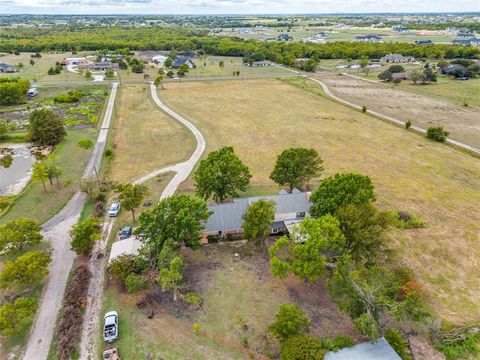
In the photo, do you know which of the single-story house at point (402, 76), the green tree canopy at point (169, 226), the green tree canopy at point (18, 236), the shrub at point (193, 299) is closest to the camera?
the shrub at point (193, 299)

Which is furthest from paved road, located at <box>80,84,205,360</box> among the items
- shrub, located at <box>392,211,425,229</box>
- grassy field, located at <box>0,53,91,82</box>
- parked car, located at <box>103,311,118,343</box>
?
grassy field, located at <box>0,53,91,82</box>

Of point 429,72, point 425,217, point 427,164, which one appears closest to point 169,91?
point 427,164

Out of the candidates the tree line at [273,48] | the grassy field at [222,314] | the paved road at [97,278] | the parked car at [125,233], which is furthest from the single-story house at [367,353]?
the tree line at [273,48]

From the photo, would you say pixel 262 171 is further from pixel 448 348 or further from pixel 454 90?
pixel 454 90

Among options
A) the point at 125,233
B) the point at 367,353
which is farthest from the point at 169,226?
the point at 367,353

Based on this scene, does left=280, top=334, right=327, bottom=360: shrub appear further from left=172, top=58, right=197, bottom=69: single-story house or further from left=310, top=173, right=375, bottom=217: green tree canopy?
left=172, top=58, right=197, bottom=69: single-story house

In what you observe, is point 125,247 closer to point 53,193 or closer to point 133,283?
point 133,283

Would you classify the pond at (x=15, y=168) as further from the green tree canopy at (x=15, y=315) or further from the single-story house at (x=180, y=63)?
the single-story house at (x=180, y=63)

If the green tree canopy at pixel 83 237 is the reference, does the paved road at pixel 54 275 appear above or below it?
below

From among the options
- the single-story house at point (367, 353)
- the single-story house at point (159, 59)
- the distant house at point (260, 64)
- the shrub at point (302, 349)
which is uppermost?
the single-story house at point (159, 59)
